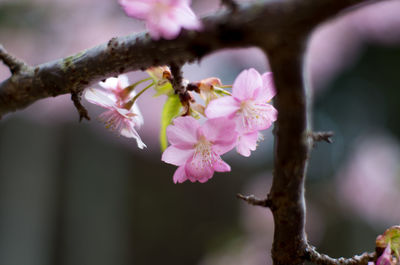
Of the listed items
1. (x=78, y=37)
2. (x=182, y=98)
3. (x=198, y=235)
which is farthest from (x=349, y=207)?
(x=182, y=98)

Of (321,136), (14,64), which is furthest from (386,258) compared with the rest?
(14,64)

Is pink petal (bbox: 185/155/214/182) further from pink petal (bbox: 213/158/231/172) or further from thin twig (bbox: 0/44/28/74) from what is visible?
thin twig (bbox: 0/44/28/74)

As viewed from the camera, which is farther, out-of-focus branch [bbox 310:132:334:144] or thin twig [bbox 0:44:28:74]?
thin twig [bbox 0:44:28:74]

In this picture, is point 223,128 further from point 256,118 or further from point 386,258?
point 386,258

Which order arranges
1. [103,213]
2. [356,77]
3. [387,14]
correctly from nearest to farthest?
[387,14] < [103,213] < [356,77]

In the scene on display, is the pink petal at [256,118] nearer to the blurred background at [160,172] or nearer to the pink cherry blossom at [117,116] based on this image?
the pink cherry blossom at [117,116]

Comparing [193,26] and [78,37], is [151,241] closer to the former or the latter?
[78,37]

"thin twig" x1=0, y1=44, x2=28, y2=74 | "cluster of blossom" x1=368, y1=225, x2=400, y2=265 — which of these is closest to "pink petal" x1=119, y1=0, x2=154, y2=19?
"thin twig" x1=0, y1=44, x2=28, y2=74
